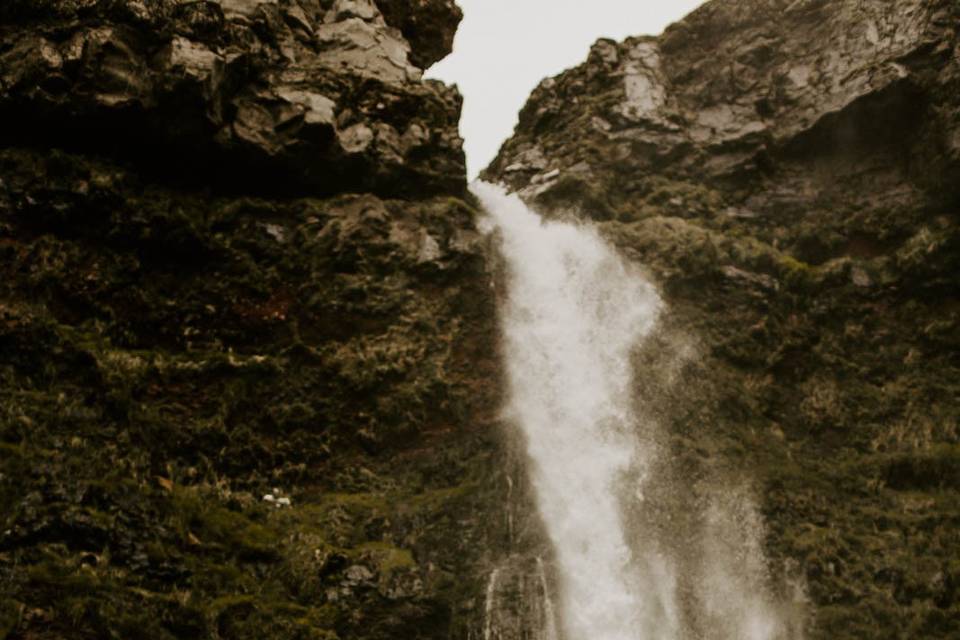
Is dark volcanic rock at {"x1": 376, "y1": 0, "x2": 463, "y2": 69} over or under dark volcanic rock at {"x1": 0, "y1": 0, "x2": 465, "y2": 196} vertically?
over

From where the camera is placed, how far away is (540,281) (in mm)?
20359

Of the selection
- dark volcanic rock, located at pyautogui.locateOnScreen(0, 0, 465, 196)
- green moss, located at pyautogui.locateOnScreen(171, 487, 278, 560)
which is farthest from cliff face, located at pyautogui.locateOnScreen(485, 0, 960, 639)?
green moss, located at pyautogui.locateOnScreen(171, 487, 278, 560)

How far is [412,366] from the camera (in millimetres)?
16688

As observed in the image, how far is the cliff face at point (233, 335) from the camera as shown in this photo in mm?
11352

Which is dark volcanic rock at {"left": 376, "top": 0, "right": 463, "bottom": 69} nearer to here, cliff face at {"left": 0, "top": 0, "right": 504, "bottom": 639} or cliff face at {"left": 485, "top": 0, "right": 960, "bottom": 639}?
cliff face at {"left": 485, "top": 0, "right": 960, "bottom": 639}

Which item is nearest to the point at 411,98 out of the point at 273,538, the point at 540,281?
the point at 540,281

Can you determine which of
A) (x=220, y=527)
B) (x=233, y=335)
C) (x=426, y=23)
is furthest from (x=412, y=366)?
(x=426, y=23)

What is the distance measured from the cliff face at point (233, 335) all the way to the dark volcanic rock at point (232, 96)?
58mm

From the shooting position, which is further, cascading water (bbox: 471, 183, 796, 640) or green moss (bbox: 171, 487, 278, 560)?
cascading water (bbox: 471, 183, 796, 640)

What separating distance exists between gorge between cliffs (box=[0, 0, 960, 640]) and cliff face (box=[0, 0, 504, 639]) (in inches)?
2.4

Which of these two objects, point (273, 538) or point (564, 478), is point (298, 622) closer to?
point (273, 538)

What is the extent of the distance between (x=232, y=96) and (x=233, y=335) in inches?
222

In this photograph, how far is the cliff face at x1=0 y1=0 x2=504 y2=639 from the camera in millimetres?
11352

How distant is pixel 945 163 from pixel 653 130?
9625 millimetres
